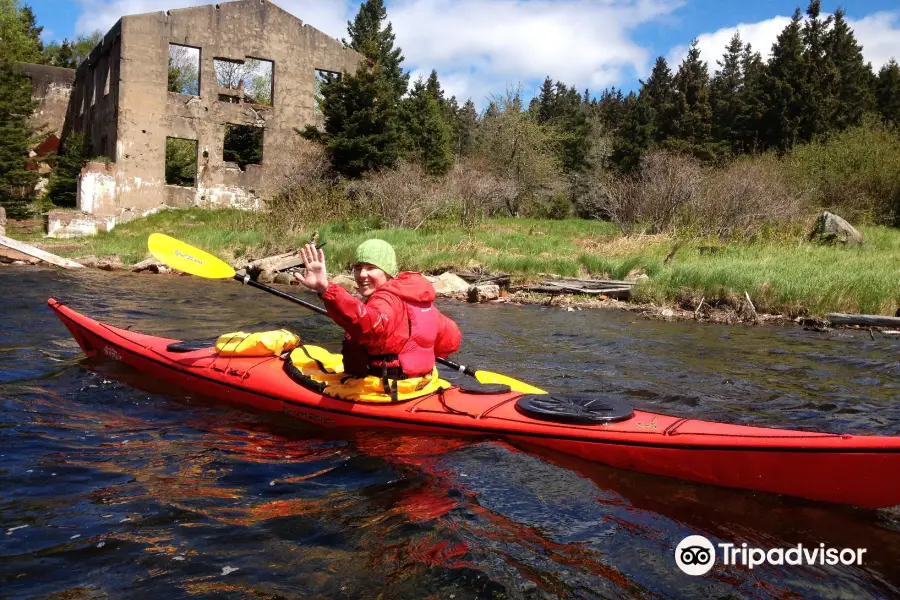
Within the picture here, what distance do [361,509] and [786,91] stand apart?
32609 millimetres

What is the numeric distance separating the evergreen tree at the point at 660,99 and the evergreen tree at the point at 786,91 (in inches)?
170

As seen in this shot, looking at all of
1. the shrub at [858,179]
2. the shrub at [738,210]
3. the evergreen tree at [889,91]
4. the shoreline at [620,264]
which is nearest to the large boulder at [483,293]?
the shoreline at [620,264]

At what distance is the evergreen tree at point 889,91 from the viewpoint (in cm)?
3285

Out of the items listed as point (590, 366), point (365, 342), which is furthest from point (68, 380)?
point (590, 366)

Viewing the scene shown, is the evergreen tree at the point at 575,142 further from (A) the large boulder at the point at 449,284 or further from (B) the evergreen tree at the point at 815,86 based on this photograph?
(A) the large boulder at the point at 449,284

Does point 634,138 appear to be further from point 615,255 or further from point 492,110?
point 615,255

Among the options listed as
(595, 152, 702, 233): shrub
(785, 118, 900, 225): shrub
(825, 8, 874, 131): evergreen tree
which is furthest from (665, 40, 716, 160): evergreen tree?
(595, 152, 702, 233): shrub

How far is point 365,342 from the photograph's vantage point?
3645mm

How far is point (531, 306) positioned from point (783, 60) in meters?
27.6

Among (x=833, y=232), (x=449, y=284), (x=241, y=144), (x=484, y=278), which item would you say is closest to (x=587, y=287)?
(x=484, y=278)

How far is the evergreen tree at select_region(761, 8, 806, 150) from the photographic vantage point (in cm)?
2981

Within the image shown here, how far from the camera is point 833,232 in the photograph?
14.3m

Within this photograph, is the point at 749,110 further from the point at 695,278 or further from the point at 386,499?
the point at 386,499

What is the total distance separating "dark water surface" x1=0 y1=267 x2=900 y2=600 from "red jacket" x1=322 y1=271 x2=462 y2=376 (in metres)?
0.59
